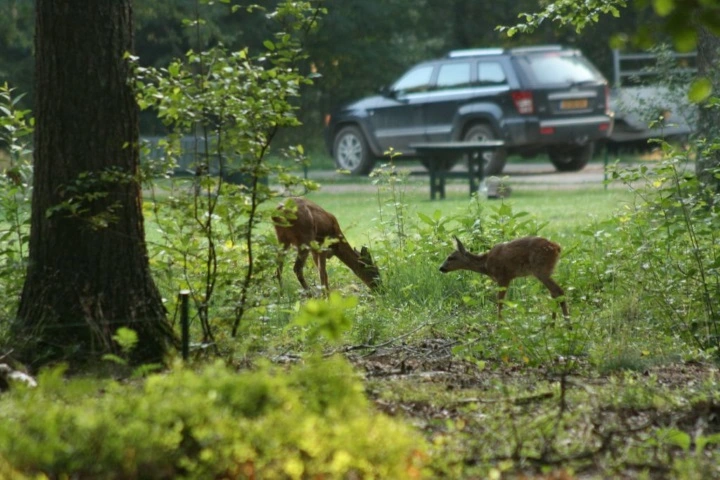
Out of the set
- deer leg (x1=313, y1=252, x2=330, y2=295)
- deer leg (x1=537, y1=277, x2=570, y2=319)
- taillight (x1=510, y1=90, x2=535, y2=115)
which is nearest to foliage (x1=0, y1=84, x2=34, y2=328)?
deer leg (x1=313, y1=252, x2=330, y2=295)

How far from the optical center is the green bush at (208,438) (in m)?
4.87

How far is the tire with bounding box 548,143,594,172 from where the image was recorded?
1072 inches

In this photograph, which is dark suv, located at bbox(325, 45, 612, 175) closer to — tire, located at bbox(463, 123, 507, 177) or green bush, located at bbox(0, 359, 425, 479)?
tire, located at bbox(463, 123, 507, 177)

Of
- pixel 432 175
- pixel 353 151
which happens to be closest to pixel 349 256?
pixel 432 175

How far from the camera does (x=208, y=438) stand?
4.93 m

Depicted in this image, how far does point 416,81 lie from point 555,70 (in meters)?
3.25

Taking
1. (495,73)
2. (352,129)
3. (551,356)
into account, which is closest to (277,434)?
(551,356)

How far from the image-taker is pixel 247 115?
23.1ft

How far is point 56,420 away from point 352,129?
23.8m

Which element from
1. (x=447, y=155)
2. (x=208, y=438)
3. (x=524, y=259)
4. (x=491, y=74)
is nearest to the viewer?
(x=208, y=438)

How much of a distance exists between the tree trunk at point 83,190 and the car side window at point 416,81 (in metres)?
20.4

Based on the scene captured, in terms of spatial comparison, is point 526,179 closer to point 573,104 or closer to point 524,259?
point 573,104

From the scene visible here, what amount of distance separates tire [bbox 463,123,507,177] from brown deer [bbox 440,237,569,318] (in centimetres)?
1309

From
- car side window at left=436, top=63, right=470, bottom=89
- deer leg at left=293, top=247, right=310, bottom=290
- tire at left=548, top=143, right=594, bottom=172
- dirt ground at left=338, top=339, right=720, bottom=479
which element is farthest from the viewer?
tire at left=548, top=143, right=594, bottom=172
